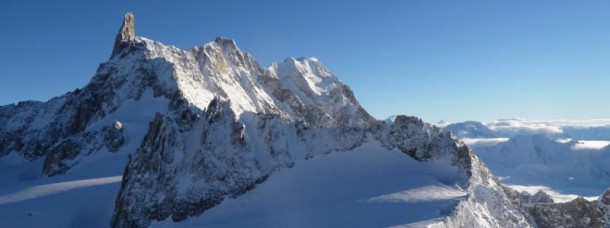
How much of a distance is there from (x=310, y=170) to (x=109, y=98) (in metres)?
48.4

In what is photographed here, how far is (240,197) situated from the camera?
1923 inches

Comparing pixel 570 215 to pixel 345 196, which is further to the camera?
pixel 570 215

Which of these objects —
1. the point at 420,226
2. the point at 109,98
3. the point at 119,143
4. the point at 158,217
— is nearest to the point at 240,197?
the point at 158,217

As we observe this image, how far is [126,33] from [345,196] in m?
69.1

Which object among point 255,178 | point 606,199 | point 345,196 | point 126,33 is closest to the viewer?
point 345,196

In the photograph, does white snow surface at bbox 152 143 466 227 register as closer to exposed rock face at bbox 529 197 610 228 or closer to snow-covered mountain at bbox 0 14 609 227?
snow-covered mountain at bbox 0 14 609 227

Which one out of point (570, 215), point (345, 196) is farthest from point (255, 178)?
point (570, 215)

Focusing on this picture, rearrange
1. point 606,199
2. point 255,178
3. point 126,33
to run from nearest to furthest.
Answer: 1. point 255,178
2. point 606,199
3. point 126,33

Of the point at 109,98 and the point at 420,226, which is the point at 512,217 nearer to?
the point at 420,226

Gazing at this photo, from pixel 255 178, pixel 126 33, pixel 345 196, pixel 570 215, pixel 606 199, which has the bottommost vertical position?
pixel 570 215

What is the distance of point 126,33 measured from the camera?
97375mm

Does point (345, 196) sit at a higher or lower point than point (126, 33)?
lower

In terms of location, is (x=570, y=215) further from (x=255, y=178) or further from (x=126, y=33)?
(x=126, y=33)

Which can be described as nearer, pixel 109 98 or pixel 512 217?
pixel 512 217
